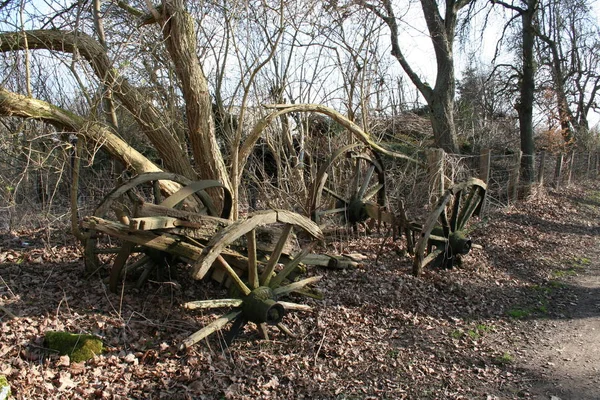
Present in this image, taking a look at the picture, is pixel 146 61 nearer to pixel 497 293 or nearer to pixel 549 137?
pixel 497 293

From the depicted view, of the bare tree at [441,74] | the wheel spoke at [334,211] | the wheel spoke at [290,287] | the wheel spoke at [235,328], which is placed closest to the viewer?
the wheel spoke at [235,328]

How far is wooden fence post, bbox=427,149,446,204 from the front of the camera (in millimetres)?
8750

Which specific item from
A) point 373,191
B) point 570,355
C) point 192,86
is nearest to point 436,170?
point 373,191

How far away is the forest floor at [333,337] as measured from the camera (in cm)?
395

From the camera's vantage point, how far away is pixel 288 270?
5.20 metres

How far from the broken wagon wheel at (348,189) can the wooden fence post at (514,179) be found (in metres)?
5.49

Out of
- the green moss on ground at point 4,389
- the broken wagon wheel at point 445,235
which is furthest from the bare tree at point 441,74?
the green moss on ground at point 4,389

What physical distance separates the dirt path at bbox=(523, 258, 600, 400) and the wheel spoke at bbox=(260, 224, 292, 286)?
2650 millimetres

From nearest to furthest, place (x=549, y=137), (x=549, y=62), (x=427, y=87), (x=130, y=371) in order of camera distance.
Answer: (x=130, y=371), (x=427, y=87), (x=549, y=137), (x=549, y=62)

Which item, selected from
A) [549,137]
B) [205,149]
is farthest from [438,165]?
[549,137]

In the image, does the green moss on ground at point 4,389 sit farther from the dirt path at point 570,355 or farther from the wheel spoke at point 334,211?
the wheel spoke at point 334,211

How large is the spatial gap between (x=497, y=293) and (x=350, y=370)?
3167 mm

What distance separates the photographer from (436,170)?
28.9 feet

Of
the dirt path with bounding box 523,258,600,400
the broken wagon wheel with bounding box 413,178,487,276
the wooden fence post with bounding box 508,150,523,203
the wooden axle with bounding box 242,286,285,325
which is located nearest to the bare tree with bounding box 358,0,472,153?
the wooden fence post with bounding box 508,150,523,203
